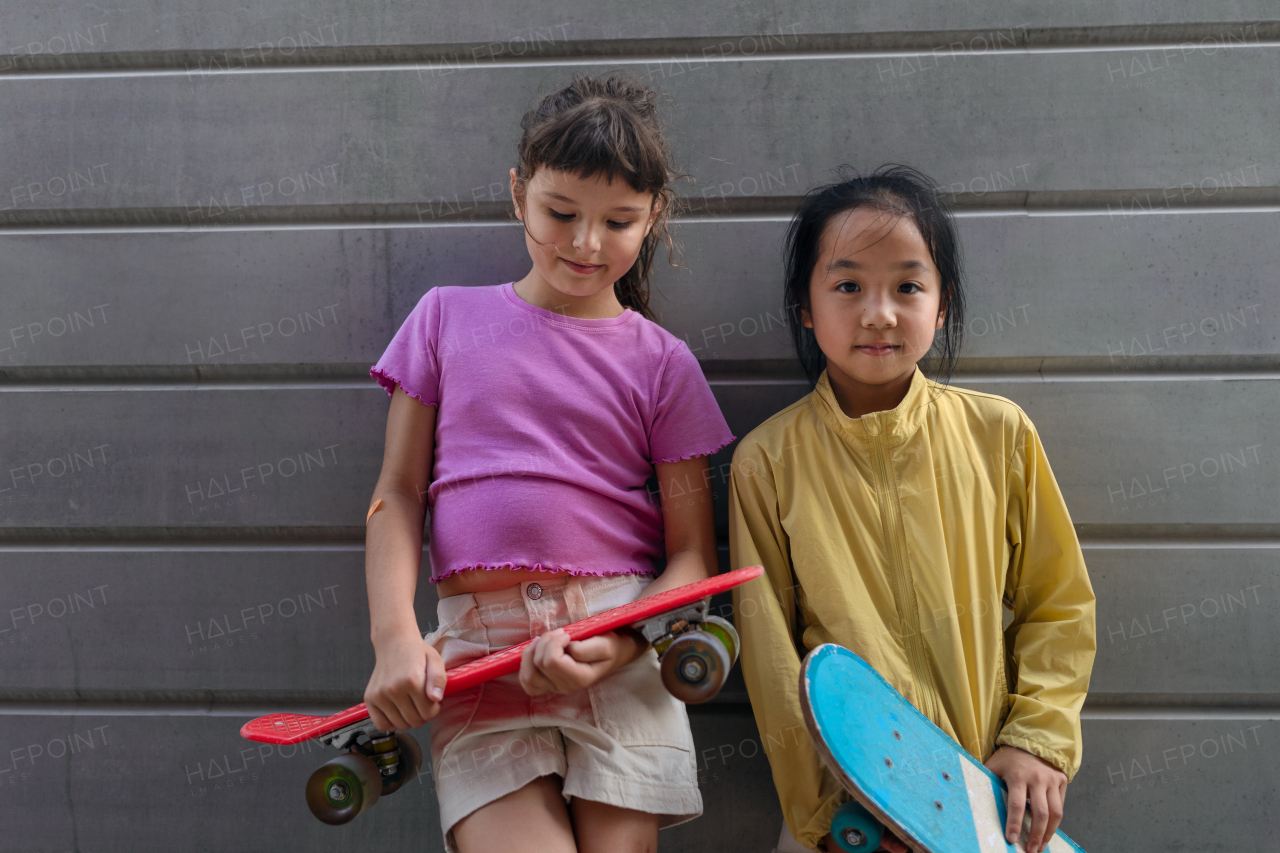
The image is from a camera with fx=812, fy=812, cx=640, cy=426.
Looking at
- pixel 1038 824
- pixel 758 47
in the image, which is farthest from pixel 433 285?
Answer: pixel 1038 824

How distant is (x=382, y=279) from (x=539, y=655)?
0.98m

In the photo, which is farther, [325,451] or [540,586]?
[325,451]

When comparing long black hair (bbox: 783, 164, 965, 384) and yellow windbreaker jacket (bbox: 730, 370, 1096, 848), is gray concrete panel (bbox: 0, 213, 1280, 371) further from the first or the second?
yellow windbreaker jacket (bbox: 730, 370, 1096, 848)

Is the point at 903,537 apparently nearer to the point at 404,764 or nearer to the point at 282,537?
the point at 404,764

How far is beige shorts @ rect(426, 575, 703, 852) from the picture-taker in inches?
49.2

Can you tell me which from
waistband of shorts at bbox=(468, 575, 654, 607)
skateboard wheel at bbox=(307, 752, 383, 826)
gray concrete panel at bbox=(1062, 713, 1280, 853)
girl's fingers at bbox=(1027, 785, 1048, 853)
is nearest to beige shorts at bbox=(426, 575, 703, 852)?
waistband of shorts at bbox=(468, 575, 654, 607)

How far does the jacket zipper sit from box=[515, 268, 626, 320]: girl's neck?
546 mm

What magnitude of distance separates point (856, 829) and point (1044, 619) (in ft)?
1.74

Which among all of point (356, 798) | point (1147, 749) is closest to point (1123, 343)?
point (1147, 749)

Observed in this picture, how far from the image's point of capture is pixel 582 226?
1.34 m

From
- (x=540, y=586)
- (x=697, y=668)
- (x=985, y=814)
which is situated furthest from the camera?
(x=540, y=586)

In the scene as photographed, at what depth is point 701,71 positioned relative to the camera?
5.77ft

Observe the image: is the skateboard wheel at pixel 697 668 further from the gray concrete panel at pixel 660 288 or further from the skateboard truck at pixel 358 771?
the gray concrete panel at pixel 660 288

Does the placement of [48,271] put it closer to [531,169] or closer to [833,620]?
[531,169]
